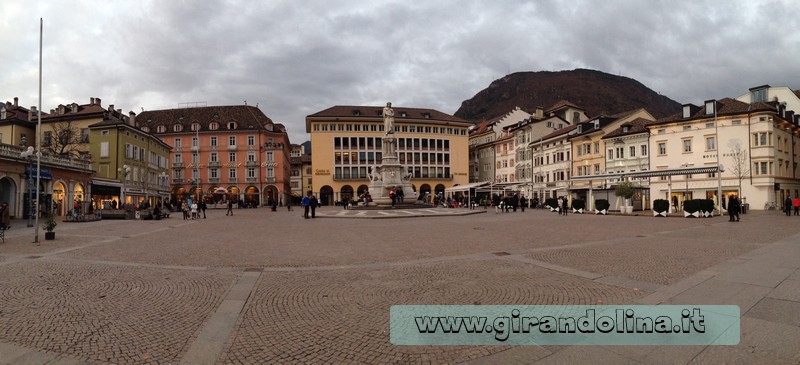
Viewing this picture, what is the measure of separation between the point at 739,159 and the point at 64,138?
72445 millimetres

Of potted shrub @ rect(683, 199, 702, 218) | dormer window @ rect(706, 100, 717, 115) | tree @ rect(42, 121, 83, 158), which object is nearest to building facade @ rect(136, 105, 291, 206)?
tree @ rect(42, 121, 83, 158)

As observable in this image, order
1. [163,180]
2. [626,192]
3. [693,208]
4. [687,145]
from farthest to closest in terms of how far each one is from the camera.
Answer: [163,180], [687,145], [626,192], [693,208]

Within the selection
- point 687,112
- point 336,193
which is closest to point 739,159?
point 687,112

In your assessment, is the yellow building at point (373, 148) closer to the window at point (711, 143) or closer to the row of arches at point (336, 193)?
the row of arches at point (336, 193)

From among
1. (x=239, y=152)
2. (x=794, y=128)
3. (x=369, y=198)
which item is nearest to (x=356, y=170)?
(x=239, y=152)

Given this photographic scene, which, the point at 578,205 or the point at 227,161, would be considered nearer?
the point at 578,205

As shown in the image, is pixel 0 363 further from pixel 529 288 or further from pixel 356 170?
pixel 356 170

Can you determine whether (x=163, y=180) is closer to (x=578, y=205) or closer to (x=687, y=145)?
(x=578, y=205)

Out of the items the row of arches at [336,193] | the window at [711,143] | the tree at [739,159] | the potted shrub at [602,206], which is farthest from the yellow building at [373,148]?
the tree at [739,159]

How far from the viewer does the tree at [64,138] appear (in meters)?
44.6

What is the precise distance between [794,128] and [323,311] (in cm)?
6108

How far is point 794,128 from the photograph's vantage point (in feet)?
146

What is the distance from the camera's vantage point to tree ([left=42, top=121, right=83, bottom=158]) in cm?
4462

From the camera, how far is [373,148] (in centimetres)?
7881
